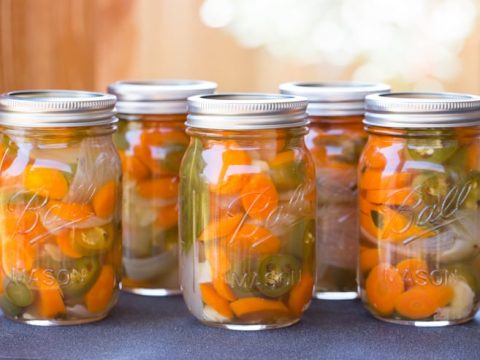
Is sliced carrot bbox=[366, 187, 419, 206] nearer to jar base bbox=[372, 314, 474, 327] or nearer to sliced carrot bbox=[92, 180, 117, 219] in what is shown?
jar base bbox=[372, 314, 474, 327]

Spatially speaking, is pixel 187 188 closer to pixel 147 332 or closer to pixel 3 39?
pixel 147 332

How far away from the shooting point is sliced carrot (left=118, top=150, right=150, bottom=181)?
1104 mm

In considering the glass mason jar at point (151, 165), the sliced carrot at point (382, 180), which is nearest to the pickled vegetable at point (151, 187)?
→ the glass mason jar at point (151, 165)

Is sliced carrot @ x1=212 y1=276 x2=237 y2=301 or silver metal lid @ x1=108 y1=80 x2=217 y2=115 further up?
silver metal lid @ x1=108 y1=80 x2=217 y2=115

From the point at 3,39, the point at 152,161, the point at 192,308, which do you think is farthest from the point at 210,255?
the point at 3,39

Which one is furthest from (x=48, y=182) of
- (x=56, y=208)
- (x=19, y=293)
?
(x=19, y=293)

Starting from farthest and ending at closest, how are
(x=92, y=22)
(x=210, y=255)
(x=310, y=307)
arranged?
(x=92, y=22), (x=310, y=307), (x=210, y=255)

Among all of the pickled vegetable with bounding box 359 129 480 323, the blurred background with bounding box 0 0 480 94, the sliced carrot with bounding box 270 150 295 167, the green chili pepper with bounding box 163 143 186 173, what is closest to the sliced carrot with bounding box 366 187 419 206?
the pickled vegetable with bounding box 359 129 480 323

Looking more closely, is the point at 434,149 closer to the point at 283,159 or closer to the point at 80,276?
the point at 283,159

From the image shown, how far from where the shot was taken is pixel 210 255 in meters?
0.98

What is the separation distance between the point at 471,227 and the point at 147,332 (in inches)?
14.8

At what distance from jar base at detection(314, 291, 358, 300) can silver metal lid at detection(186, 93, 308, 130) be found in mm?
253

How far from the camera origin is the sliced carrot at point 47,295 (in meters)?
0.99

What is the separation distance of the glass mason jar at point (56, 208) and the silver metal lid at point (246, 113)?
112mm
